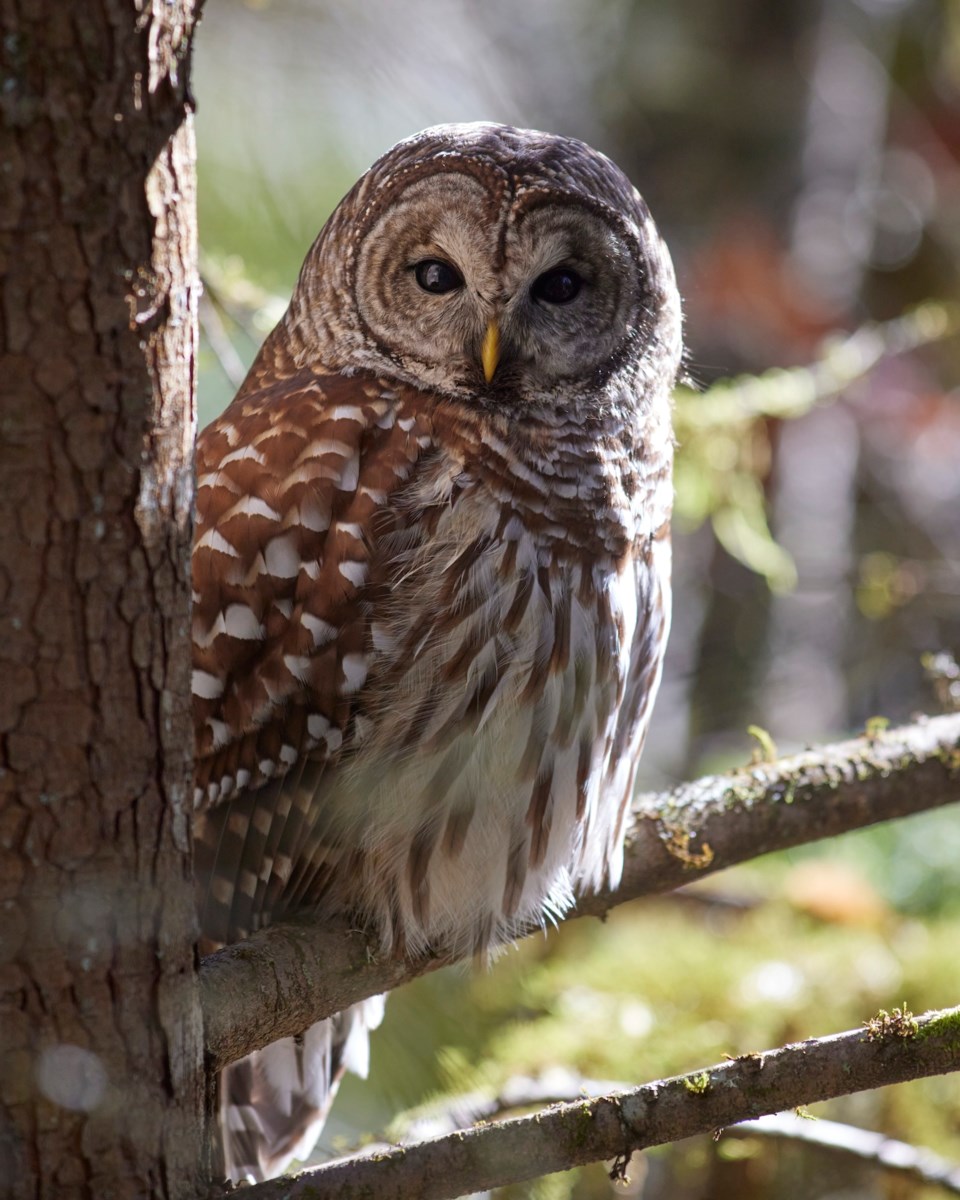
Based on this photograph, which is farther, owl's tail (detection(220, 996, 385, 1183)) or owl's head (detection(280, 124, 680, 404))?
owl's tail (detection(220, 996, 385, 1183))

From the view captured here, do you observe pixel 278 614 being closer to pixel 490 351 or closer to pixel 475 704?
pixel 475 704

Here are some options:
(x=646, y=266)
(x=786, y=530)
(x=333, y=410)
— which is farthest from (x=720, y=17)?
(x=333, y=410)

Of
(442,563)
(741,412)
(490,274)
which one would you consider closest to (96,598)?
(442,563)

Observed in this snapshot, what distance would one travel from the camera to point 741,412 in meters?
4.07

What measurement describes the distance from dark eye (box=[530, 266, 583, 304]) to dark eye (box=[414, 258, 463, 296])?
0.51ft

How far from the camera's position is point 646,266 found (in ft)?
9.14

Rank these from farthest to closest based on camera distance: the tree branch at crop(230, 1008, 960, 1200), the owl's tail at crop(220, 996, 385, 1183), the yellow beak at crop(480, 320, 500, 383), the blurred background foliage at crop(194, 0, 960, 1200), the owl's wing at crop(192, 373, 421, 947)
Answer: the blurred background foliage at crop(194, 0, 960, 1200)
the owl's tail at crop(220, 996, 385, 1183)
the yellow beak at crop(480, 320, 500, 383)
the owl's wing at crop(192, 373, 421, 947)
the tree branch at crop(230, 1008, 960, 1200)

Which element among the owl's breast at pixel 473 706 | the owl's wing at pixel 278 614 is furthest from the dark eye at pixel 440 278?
the owl's breast at pixel 473 706

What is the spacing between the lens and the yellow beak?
2537 millimetres

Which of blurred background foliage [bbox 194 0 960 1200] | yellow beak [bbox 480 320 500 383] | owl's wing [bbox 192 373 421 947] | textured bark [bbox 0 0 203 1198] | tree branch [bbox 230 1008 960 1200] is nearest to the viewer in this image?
textured bark [bbox 0 0 203 1198]

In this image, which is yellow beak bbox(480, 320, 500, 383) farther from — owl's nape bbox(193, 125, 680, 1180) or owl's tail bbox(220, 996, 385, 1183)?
owl's tail bbox(220, 996, 385, 1183)

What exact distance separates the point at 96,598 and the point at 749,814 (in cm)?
176

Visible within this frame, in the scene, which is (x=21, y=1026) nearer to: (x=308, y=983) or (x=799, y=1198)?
(x=308, y=983)

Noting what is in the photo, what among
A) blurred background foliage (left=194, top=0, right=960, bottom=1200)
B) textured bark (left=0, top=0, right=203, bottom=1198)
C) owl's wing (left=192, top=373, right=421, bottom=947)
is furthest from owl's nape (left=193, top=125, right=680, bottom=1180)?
textured bark (left=0, top=0, right=203, bottom=1198)
